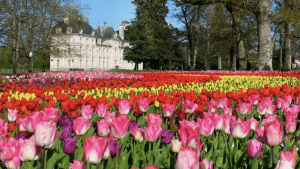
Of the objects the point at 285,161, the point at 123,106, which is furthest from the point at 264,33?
the point at 285,161

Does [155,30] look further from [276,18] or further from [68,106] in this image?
[68,106]

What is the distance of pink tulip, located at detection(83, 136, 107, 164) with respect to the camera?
1.32m

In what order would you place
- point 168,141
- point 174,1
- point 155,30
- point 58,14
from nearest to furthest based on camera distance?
1. point 168,141
2. point 174,1
3. point 58,14
4. point 155,30

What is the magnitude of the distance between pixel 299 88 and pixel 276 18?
675 inches

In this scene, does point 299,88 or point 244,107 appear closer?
point 244,107

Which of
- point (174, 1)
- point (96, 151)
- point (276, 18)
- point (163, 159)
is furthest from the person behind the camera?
point (276, 18)

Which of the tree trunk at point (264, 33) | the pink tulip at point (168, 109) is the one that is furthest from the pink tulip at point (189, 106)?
the tree trunk at point (264, 33)

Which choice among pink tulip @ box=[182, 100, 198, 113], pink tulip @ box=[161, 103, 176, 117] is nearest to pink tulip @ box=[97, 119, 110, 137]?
pink tulip @ box=[161, 103, 176, 117]

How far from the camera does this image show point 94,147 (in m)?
1.33

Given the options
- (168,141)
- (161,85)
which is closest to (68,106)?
(168,141)

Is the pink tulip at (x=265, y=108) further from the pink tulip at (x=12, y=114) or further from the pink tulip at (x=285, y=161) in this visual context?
the pink tulip at (x=12, y=114)

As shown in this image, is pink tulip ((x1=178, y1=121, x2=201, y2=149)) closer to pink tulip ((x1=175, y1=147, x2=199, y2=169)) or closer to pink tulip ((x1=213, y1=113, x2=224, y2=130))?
pink tulip ((x1=175, y1=147, x2=199, y2=169))

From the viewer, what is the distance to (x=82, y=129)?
1842 mm

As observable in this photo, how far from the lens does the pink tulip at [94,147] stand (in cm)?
132
